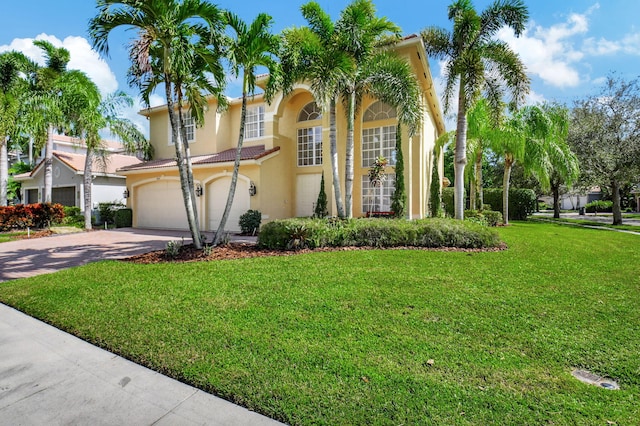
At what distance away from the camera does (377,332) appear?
4430 millimetres

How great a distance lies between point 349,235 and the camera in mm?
10922

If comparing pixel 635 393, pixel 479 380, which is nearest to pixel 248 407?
pixel 479 380

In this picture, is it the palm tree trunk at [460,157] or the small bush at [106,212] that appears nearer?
the palm tree trunk at [460,157]

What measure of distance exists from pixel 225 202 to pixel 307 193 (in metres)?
4.62

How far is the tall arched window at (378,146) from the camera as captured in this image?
16812 millimetres

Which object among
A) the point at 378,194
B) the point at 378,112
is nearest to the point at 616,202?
the point at 378,194

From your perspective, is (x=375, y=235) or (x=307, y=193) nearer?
(x=375, y=235)

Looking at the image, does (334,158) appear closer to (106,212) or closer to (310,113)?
(310,113)

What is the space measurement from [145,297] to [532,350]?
616 centimetres

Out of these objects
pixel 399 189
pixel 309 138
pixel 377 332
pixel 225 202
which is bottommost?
pixel 377 332

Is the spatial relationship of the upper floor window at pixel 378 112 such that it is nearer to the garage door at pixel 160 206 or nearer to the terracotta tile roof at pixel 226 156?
the terracotta tile roof at pixel 226 156

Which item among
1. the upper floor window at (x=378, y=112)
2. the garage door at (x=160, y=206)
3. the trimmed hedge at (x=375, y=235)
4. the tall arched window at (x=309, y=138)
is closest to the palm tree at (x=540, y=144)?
the upper floor window at (x=378, y=112)

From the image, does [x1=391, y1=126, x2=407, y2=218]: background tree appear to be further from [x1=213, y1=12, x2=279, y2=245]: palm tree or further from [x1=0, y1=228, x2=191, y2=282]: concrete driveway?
[x1=0, y1=228, x2=191, y2=282]: concrete driveway

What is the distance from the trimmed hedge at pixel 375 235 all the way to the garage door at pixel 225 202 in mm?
6823
